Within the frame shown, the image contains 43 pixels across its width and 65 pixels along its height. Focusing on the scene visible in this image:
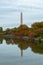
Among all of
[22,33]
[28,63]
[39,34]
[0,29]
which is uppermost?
[28,63]

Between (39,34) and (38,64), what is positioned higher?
(38,64)

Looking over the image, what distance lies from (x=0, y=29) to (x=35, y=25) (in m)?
40.8

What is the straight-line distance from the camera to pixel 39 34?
1880 inches

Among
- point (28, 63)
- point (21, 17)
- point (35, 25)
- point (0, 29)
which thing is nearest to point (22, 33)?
point (35, 25)

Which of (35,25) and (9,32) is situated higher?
(35,25)

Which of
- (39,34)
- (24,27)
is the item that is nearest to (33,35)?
(39,34)

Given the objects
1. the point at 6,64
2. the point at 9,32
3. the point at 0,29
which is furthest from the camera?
the point at 0,29

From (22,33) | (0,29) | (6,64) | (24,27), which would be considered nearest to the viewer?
(6,64)

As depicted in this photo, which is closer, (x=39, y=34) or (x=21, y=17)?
(x=39, y=34)

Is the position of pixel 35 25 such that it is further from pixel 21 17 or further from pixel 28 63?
pixel 28 63

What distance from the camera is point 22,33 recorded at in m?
65.8

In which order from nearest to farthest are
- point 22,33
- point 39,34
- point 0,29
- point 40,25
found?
point 39,34 → point 40,25 → point 22,33 → point 0,29

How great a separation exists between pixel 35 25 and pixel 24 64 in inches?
1912

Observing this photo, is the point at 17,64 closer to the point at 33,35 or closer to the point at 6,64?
the point at 6,64
